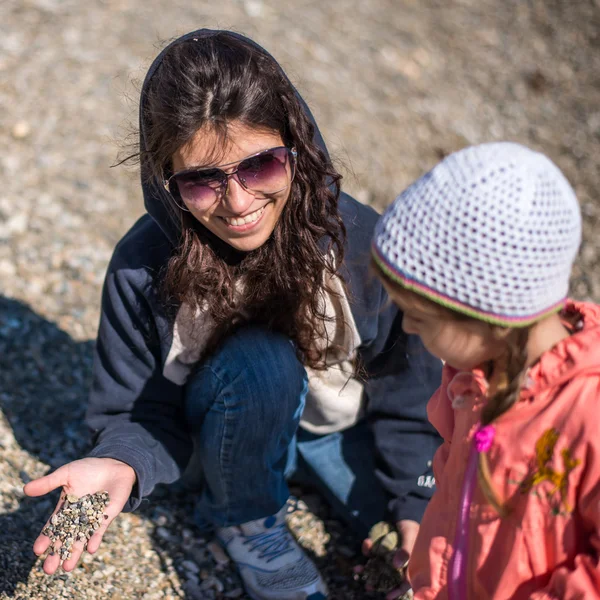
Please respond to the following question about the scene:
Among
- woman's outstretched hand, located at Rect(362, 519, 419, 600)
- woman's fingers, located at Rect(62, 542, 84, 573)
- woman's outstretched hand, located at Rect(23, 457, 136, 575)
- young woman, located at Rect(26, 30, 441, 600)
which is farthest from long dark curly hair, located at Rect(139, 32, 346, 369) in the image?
woman's fingers, located at Rect(62, 542, 84, 573)

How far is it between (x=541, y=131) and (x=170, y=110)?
12.8 ft

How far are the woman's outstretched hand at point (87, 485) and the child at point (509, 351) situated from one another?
911 mm

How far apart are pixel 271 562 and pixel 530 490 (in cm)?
118

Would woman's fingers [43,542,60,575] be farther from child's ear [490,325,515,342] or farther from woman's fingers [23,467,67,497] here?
child's ear [490,325,515,342]

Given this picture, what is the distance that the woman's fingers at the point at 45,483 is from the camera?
197 cm

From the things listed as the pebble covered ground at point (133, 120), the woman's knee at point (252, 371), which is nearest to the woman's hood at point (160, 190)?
the woman's knee at point (252, 371)

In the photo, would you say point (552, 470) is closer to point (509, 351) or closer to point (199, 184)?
point (509, 351)

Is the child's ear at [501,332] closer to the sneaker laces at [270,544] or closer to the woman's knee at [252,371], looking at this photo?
the woman's knee at [252,371]

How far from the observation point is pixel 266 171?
201 cm

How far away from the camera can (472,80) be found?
561 cm

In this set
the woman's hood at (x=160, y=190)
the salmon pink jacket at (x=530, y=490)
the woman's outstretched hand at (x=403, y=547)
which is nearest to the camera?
the salmon pink jacket at (x=530, y=490)

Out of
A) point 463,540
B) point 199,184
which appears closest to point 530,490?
point 463,540

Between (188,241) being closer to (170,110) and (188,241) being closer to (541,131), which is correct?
(170,110)

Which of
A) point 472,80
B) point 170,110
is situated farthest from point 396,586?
point 472,80
